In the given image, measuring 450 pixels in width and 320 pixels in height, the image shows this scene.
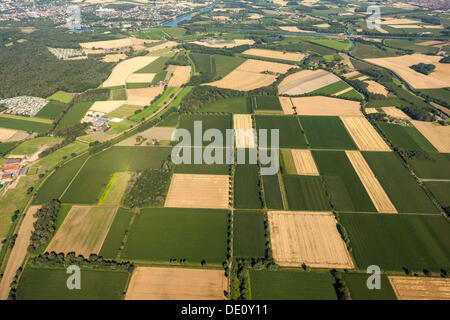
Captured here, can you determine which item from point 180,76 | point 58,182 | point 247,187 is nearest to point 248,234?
point 247,187

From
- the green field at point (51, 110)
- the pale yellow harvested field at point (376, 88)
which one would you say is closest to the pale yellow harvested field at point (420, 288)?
the pale yellow harvested field at point (376, 88)

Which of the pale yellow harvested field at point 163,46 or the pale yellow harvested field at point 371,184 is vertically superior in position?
the pale yellow harvested field at point 163,46

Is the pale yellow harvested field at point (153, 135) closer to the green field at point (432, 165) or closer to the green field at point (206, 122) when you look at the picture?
the green field at point (206, 122)

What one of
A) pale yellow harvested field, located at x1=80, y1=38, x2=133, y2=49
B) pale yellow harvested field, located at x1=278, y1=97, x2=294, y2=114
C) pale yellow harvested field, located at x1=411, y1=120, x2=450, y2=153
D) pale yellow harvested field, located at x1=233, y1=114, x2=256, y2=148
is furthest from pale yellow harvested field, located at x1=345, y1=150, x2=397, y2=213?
pale yellow harvested field, located at x1=80, y1=38, x2=133, y2=49

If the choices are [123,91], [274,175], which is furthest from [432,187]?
[123,91]

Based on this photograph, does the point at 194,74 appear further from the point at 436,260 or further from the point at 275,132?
the point at 436,260

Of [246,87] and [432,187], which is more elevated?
[246,87]

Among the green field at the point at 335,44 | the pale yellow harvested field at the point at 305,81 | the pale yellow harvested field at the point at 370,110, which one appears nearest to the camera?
the pale yellow harvested field at the point at 370,110
